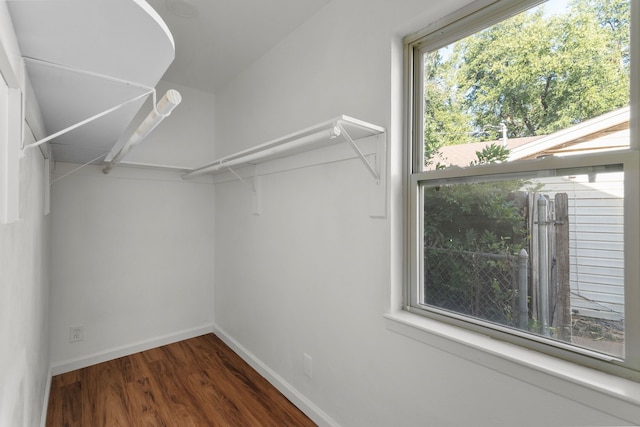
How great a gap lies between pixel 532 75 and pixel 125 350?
3.43m

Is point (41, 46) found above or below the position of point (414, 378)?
above

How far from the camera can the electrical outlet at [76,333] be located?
2561 millimetres

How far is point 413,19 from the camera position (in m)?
1.41

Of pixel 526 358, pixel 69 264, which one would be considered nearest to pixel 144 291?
pixel 69 264

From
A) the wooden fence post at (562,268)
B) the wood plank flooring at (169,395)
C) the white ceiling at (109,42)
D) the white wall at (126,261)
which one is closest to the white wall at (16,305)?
the white ceiling at (109,42)

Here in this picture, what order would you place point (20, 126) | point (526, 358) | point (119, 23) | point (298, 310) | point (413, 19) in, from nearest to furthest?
1. point (119, 23)
2. point (20, 126)
3. point (526, 358)
4. point (413, 19)
5. point (298, 310)

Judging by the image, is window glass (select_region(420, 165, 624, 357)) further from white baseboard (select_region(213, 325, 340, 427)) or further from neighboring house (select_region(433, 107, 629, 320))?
white baseboard (select_region(213, 325, 340, 427))

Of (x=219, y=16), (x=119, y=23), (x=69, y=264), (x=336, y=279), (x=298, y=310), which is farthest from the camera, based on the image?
(x=69, y=264)

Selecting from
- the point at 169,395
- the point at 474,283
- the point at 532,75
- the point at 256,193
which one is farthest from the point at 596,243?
the point at 169,395

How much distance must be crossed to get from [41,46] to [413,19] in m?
1.34

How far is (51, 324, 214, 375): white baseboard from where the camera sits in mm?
2514

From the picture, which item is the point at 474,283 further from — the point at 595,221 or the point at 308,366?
the point at 308,366

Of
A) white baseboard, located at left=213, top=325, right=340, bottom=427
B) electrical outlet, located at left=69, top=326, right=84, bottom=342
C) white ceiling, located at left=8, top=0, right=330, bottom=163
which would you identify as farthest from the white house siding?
electrical outlet, located at left=69, top=326, right=84, bottom=342

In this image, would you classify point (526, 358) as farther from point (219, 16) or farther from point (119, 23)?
point (219, 16)
